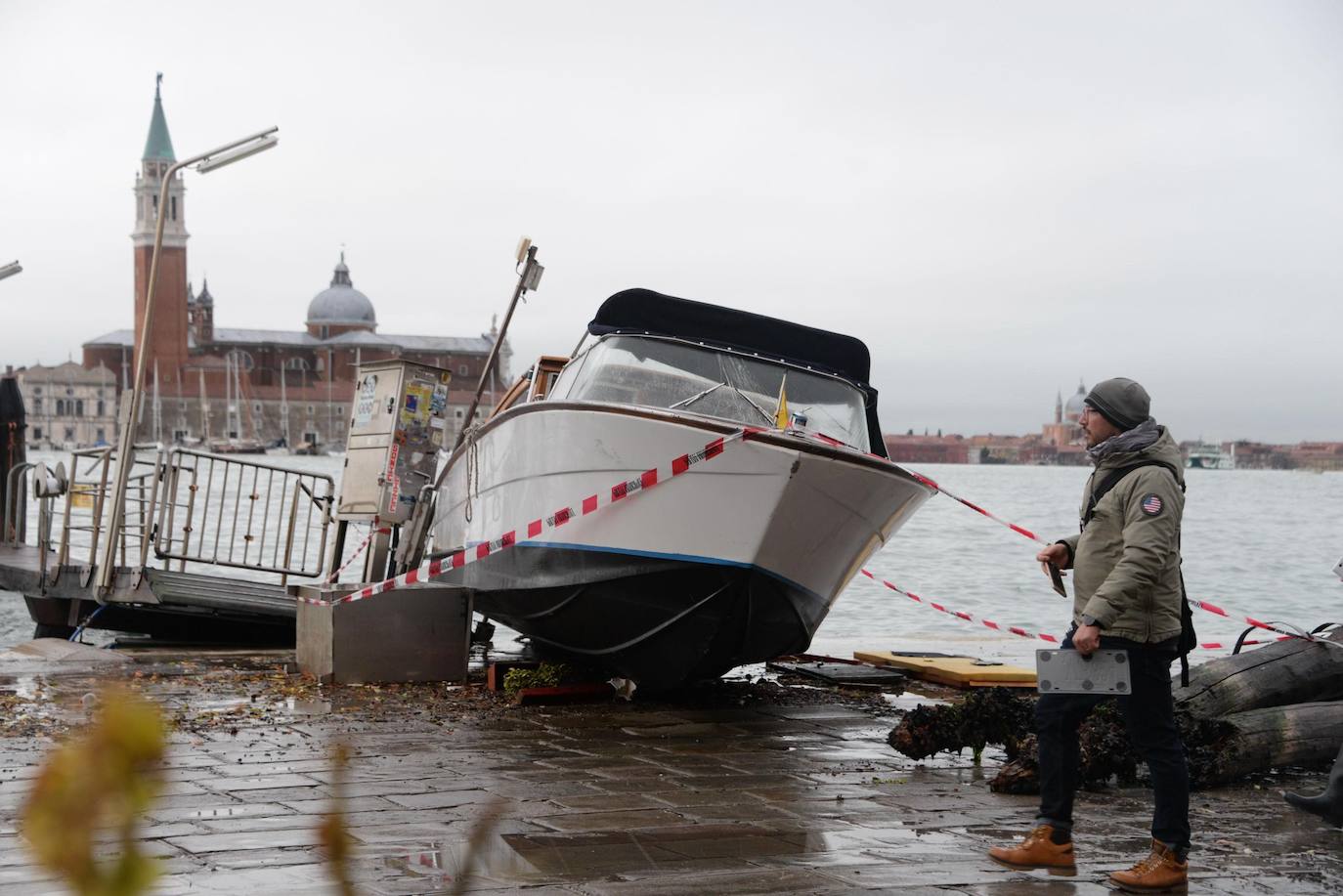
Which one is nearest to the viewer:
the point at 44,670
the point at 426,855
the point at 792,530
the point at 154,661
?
the point at 426,855

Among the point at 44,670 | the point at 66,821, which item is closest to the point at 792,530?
the point at 44,670

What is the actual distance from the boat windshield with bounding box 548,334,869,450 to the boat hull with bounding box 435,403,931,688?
1.42ft

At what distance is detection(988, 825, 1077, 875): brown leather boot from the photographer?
16.8 feet

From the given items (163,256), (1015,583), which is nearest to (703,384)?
(1015,583)

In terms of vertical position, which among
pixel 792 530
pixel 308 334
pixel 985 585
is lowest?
pixel 985 585

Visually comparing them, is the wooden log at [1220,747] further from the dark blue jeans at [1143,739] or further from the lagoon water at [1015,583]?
the lagoon water at [1015,583]

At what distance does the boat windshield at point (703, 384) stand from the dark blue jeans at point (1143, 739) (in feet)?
13.2

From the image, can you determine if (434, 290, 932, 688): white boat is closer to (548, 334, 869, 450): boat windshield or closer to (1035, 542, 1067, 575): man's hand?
(548, 334, 869, 450): boat windshield

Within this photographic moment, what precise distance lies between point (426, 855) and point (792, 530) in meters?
3.81

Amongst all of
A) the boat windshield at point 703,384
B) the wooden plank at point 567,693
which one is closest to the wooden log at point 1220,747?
the boat windshield at point 703,384

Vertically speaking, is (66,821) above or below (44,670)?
above

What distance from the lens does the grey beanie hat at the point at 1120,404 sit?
522cm

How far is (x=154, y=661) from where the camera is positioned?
11.2 metres

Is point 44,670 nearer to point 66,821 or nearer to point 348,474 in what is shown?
point 348,474
